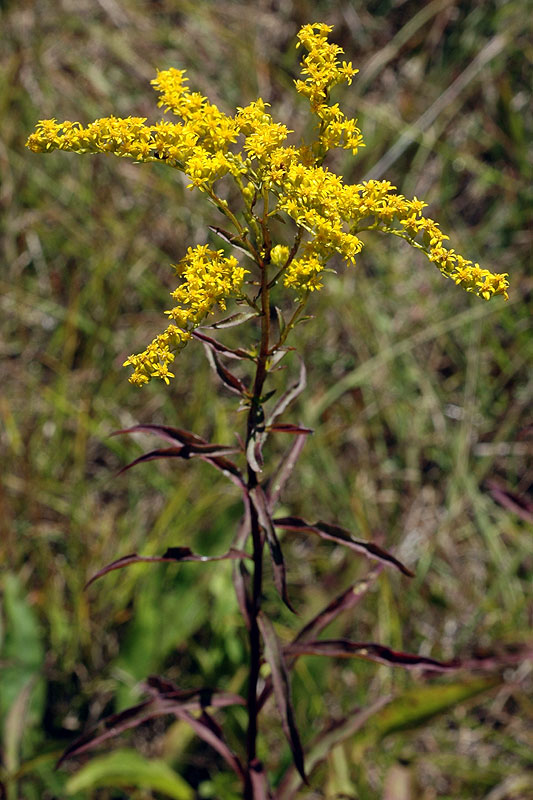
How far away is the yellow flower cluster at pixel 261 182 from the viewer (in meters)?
1.67

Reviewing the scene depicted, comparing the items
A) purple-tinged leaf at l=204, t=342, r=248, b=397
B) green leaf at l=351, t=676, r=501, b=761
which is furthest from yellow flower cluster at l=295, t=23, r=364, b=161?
green leaf at l=351, t=676, r=501, b=761

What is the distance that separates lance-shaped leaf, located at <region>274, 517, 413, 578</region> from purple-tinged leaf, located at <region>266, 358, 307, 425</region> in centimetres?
26

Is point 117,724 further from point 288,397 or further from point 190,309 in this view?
point 190,309

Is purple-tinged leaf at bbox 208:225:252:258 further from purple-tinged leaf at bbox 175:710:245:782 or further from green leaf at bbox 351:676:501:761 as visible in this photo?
green leaf at bbox 351:676:501:761

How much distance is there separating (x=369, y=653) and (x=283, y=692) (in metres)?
0.34

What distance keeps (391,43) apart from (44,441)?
3038 mm

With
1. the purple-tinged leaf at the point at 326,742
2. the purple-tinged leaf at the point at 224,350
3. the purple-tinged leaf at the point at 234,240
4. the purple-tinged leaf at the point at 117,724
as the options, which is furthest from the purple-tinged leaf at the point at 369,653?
the purple-tinged leaf at the point at 234,240

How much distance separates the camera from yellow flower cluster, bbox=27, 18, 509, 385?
1.67 meters

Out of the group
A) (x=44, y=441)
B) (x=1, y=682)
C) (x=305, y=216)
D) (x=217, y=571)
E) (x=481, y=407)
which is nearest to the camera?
(x=305, y=216)

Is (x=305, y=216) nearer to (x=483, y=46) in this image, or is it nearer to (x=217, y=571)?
(x=217, y=571)

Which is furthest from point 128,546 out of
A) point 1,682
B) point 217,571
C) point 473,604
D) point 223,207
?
point 223,207

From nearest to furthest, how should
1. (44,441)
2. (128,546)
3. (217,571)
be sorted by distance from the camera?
(217,571), (128,546), (44,441)

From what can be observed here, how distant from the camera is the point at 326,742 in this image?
2562 millimetres

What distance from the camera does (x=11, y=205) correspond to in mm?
4125
